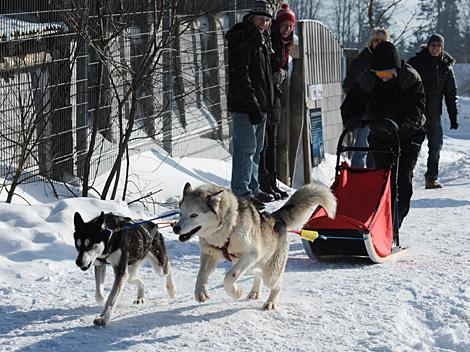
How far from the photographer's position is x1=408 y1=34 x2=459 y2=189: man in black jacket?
38.3ft

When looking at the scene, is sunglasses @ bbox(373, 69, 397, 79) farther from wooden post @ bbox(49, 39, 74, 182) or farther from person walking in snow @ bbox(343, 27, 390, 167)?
wooden post @ bbox(49, 39, 74, 182)

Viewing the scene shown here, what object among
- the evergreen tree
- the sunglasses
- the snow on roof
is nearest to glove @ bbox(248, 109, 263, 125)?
the sunglasses

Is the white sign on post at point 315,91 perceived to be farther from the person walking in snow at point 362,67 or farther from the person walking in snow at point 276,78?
the person walking in snow at point 276,78

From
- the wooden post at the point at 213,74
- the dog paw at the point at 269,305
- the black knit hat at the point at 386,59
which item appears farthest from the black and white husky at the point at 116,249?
the wooden post at the point at 213,74

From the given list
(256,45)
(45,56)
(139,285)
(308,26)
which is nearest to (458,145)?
(308,26)

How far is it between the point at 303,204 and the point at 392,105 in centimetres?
192

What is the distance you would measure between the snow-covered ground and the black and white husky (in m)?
0.16

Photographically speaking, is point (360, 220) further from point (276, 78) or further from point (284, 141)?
point (284, 141)

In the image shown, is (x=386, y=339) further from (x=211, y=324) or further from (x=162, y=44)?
(x=162, y=44)

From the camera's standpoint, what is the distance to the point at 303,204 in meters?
6.15

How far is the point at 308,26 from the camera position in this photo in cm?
1299

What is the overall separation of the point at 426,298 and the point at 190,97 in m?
5.48

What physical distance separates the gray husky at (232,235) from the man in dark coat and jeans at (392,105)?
6.92 feet

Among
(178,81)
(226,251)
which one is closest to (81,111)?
(178,81)
